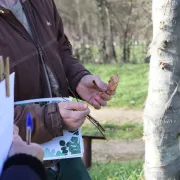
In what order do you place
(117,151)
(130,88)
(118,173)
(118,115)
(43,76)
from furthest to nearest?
(130,88) → (118,115) → (117,151) → (118,173) → (43,76)

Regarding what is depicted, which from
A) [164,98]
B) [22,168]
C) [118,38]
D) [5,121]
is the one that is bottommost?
[118,38]

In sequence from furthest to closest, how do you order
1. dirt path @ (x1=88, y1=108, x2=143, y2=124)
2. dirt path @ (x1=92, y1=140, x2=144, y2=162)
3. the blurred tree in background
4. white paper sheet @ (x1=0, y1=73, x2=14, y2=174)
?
the blurred tree in background, dirt path @ (x1=88, y1=108, x2=143, y2=124), dirt path @ (x1=92, y1=140, x2=144, y2=162), white paper sheet @ (x1=0, y1=73, x2=14, y2=174)

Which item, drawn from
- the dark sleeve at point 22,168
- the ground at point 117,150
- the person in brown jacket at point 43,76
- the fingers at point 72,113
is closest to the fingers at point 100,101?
the person in brown jacket at point 43,76

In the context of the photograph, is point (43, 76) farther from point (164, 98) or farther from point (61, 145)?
point (164, 98)

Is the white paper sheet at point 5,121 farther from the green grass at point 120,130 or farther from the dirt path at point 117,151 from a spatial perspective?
the green grass at point 120,130

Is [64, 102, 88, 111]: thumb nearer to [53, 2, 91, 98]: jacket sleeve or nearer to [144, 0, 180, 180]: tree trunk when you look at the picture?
[53, 2, 91, 98]: jacket sleeve

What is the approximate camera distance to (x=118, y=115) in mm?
8180

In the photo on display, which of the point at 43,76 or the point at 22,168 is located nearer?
the point at 22,168

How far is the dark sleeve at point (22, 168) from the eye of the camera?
1349 mm

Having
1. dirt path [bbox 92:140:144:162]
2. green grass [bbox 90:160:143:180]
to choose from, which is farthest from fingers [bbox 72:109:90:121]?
dirt path [bbox 92:140:144:162]

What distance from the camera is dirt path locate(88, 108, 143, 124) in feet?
26.0

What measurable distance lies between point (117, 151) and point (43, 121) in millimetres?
4783

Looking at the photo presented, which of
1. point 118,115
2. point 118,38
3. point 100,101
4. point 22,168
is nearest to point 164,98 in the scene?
point 100,101

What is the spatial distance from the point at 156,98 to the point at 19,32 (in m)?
1.33
